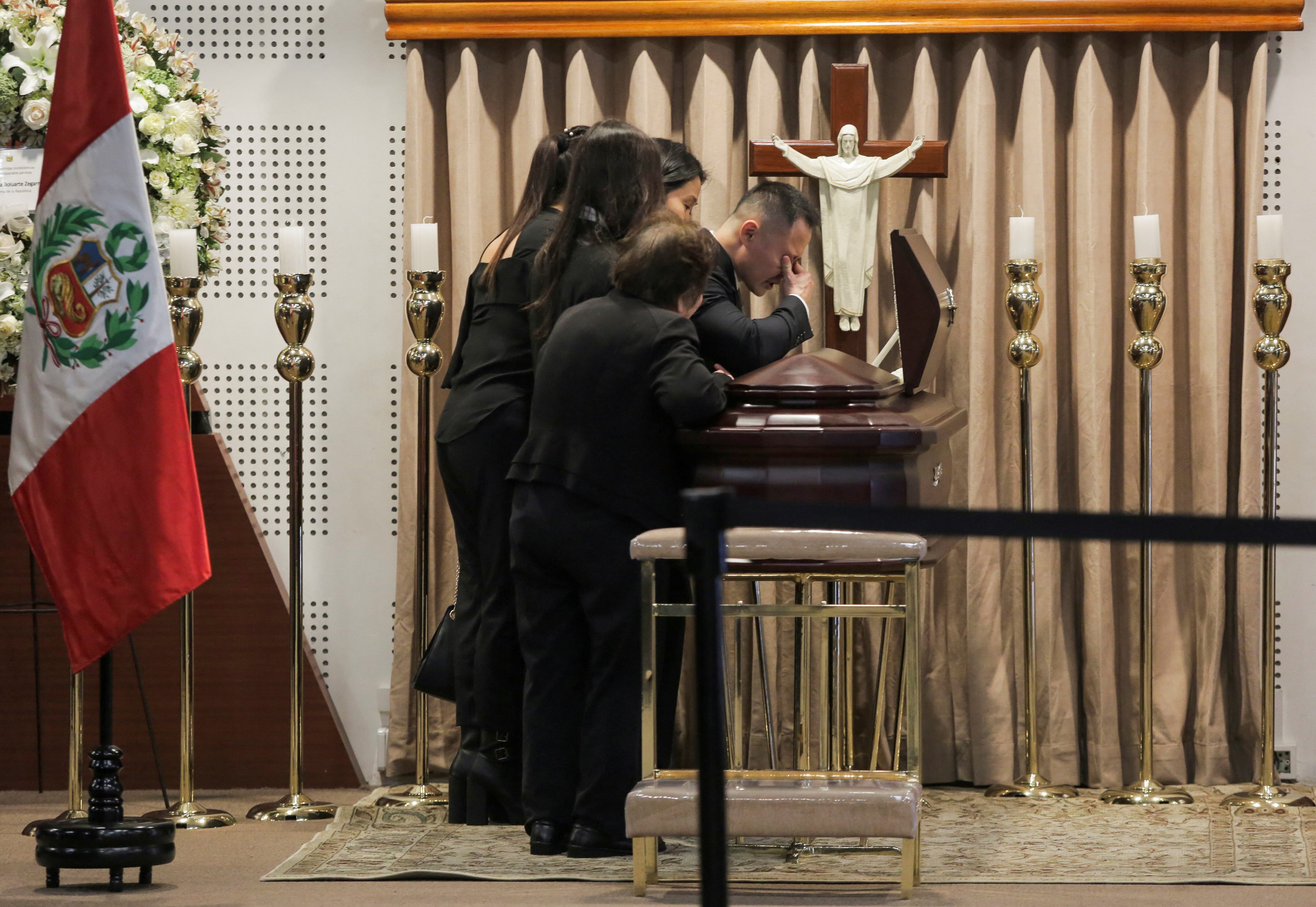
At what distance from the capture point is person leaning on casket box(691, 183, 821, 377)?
323 cm

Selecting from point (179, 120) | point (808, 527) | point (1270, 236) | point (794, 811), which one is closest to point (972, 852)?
point (794, 811)

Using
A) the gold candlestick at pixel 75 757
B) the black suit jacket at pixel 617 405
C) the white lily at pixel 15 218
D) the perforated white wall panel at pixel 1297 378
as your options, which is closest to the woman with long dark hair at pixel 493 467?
the black suit jacket at pixel 617 405

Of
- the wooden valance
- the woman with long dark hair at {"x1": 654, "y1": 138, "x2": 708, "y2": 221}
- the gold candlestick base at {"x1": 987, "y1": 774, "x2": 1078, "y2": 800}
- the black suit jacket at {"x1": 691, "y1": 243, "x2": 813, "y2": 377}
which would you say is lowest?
the gold candlestick base at {"x1": 987, "y1": 774, "x2": 1078, "y2": 800}

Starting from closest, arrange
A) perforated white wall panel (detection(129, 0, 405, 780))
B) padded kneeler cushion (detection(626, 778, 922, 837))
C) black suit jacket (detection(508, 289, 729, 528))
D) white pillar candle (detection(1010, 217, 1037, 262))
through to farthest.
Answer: padded kneeler cushion (detection(626, 778, 922, 837)), black suit jacket (detection(508, 289, 729, 528)), white pillar candle (detection(1010, 217, 1037, 262)), perforated white wall panel (detection(129, 0, 405, 780))

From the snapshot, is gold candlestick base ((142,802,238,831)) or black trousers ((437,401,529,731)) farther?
gold candlestick base ((142,802,238,831))

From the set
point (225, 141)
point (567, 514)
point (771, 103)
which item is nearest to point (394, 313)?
point (225, 141)

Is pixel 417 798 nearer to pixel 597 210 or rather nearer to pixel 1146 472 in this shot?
pixel 597 210

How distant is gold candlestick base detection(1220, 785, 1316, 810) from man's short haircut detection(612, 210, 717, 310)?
1828 mm

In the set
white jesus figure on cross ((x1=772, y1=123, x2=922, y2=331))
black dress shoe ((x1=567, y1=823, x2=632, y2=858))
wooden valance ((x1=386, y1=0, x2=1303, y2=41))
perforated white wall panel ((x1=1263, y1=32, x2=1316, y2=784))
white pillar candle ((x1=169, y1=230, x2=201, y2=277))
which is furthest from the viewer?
perforated white wall panel ((x1=1263, y1=32, x2=1316, y2=784))

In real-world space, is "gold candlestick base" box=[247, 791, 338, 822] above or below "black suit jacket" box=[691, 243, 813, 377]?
below

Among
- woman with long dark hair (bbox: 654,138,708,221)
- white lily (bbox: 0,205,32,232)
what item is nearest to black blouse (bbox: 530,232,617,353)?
woman with long dark hair (bbox: 654,138,708,221)

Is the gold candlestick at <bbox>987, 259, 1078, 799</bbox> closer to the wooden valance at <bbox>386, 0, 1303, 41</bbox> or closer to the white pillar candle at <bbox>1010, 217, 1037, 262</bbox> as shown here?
the white pillar candle at <bbox>1010, 217, 1037, 262</bbox>

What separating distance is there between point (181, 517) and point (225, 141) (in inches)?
50.5

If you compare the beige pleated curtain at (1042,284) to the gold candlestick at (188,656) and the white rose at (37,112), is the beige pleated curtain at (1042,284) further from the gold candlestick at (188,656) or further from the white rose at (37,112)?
the white rose at (37,112)
